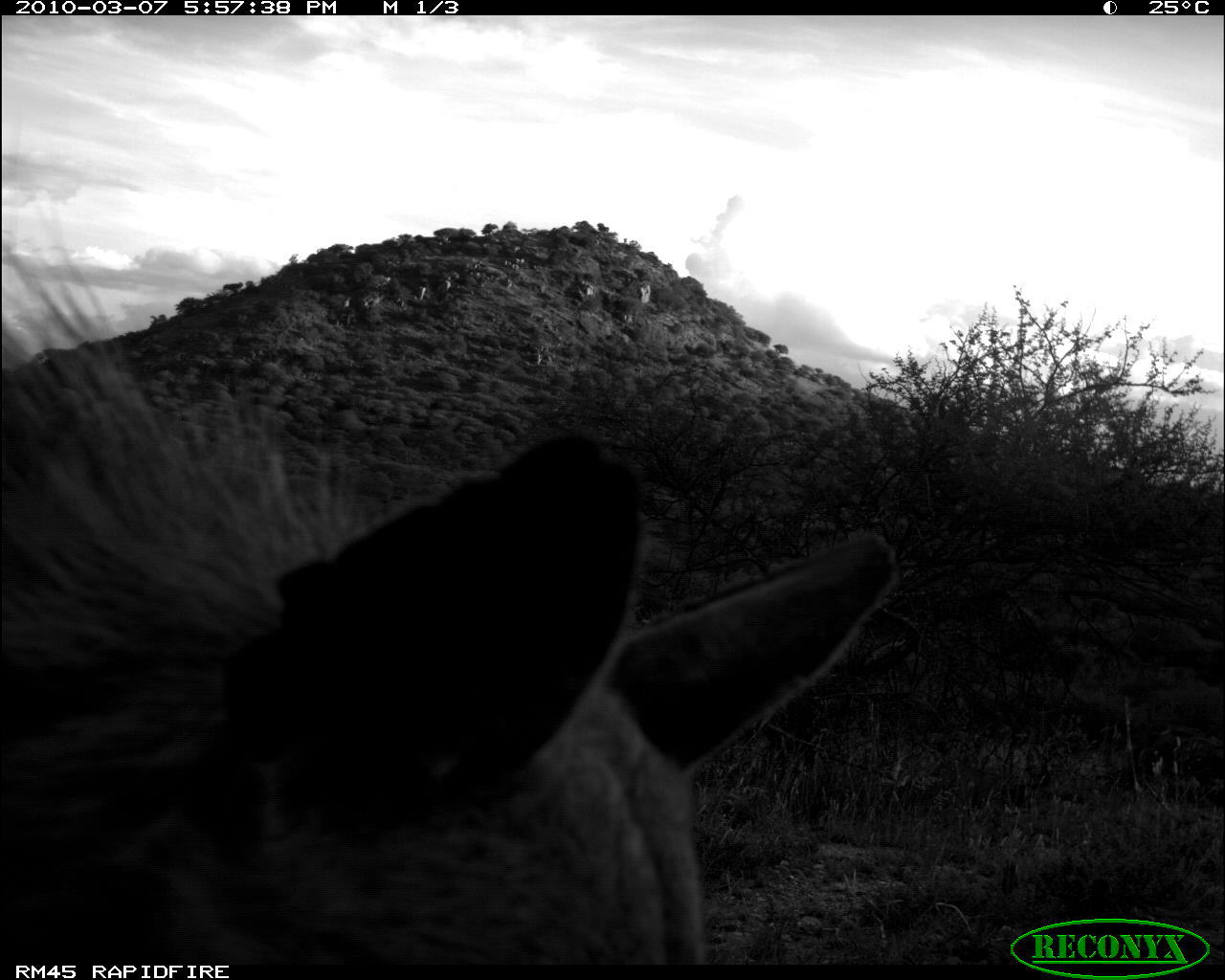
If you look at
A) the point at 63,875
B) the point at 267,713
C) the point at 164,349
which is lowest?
the point at 164,349

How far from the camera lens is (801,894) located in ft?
17.2

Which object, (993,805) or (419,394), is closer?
(993,805)

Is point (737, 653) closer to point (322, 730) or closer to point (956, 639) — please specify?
point (322, 730)

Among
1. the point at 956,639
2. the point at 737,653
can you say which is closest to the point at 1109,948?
the point at 737,653

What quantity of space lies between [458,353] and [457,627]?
38.8 meters

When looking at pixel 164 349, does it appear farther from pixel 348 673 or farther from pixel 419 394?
pixel 348 673

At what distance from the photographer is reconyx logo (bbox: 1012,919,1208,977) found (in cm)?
399

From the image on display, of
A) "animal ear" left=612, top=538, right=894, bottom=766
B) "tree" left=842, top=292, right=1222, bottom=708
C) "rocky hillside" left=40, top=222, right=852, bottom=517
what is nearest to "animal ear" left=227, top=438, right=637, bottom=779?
"animal ear" left=612, top=538, right=894, bottom=766

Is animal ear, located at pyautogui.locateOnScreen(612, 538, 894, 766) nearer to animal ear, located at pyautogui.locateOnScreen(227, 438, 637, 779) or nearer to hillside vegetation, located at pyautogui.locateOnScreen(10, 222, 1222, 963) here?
animal ear, located at pyautogui.locateOnScreen(227, 438, 637, 779)

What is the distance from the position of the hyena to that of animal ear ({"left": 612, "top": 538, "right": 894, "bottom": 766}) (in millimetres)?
89

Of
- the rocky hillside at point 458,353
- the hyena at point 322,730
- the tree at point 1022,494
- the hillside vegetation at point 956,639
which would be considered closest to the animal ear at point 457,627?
the hyena at point 322,730

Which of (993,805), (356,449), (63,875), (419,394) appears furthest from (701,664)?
(419,394)

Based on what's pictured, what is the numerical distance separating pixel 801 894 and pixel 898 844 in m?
1.32

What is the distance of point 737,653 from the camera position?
126 centimetres
